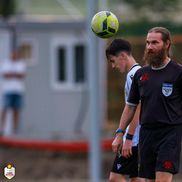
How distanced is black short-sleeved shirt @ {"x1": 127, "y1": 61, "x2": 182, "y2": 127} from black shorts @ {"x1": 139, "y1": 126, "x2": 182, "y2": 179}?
0.32ft

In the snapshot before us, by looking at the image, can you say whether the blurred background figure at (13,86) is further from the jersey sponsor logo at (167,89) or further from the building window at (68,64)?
the jersey sponsor logo at (167,89)

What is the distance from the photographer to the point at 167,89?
1053 centimetres

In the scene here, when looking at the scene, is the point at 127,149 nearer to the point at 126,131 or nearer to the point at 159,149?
the point at 126,131

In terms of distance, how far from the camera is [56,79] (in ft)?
→ 90.2

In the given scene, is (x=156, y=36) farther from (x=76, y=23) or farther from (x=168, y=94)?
(x=76, y=23)

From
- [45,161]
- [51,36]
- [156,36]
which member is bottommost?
[45,161]

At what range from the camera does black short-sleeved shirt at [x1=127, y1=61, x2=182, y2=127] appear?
10.5m

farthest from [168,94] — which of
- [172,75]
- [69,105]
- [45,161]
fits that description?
[69,105]

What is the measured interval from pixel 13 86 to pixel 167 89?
50.8 feet

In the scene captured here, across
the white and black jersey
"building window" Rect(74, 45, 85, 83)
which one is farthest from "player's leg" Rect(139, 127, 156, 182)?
"building window" Rect(74, 45, 85, 83)

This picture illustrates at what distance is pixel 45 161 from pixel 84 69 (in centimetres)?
379

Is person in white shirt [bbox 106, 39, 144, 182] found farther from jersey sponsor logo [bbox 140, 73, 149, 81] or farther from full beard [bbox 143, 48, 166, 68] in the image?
full beard [bbox 143, 48, 166, 68]

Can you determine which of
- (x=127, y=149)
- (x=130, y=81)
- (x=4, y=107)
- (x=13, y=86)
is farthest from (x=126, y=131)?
(x=4, y=107)

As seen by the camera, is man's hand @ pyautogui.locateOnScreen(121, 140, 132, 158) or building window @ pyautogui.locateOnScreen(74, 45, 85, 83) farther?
building window @ pyautogui.locateOnScreen(74, 45, 85, 83)
